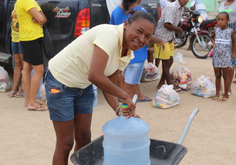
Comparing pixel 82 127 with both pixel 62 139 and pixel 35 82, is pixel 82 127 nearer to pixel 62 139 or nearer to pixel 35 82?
pixel 62 139

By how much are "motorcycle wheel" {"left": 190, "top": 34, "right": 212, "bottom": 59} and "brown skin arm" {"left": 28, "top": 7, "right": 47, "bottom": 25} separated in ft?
19.9

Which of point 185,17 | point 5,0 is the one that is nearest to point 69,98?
point 5,0

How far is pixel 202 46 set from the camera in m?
8.91

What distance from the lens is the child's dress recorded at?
4.67 metres

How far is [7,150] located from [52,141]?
51cm

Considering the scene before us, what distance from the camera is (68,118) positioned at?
2.09 m

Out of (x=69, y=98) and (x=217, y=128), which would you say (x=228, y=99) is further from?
(x=69, y=98)

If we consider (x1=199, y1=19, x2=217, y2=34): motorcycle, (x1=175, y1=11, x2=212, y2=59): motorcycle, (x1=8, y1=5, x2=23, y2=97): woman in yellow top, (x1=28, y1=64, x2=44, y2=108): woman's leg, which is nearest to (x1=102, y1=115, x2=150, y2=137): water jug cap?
(x1=28, y1=64, x2=44, y2=108): woman's leg

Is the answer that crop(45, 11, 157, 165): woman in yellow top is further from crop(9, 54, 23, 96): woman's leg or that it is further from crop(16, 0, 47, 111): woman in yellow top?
crop(9, 54, 23, 96): woman's leg

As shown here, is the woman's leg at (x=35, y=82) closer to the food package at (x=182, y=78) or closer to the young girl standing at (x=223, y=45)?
the food package at (x=182, y=78)

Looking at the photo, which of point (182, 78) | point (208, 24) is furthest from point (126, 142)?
point (208, 24)

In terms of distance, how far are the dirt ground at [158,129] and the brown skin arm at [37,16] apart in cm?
140

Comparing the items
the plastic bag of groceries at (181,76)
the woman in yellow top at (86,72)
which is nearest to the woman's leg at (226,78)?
the plastic bag of groceries at (181,76)

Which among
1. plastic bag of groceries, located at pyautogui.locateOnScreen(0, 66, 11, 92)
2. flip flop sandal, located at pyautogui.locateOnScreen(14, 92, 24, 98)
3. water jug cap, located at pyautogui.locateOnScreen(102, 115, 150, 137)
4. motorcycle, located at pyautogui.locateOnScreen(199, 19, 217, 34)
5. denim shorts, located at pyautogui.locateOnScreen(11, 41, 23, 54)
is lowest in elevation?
flip flop sandal, located at pyautogui.locateOnScreen(14, 92, 24, 98)
